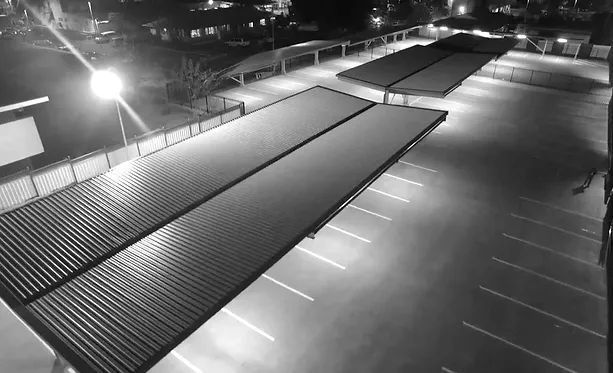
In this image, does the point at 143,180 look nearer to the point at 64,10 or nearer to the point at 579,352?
the point at 579,352

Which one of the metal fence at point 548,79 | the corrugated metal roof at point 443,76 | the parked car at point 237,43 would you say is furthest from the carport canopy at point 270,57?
the parked car at point 237,43

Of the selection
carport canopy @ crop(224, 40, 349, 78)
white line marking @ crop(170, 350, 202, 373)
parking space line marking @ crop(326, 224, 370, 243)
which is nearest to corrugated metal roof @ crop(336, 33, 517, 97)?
carport canopy @ crop(224, 40, 349, 78)

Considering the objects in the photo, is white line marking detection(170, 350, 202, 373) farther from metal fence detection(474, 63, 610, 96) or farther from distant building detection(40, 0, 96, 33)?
distant building detection(40, 0, 96, 33)

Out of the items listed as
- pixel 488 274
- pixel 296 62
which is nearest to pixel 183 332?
pixel 488 274

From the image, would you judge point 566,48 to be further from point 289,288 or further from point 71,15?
point 71,15

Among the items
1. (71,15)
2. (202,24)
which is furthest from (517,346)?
(71,15)
